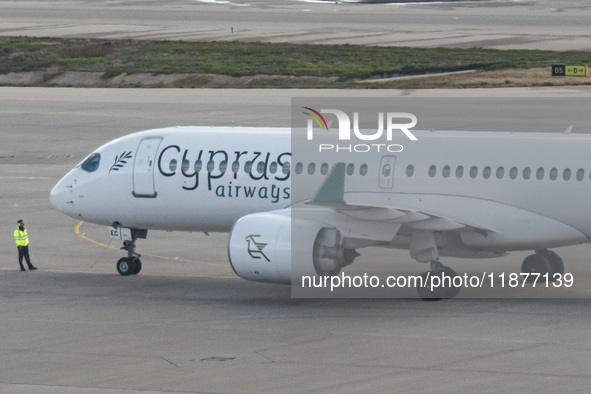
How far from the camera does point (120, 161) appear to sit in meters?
35.6

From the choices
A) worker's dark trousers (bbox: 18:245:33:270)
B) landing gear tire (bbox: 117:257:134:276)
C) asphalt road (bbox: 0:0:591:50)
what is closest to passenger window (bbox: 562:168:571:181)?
landing gear tire (bbox: 117:257:134:276)

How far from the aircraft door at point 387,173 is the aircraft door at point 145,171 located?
6.51m

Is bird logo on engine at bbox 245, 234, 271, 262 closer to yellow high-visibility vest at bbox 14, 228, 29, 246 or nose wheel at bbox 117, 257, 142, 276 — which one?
nose wheel at bbox 117, 257, 142, 276

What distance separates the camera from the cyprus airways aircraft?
100 ft

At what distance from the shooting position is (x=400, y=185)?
32469 millimetres

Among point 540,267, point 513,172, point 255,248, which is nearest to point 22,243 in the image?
point 255,248

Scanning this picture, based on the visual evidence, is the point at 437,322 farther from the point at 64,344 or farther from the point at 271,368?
the point at 64,344

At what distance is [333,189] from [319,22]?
317 feet

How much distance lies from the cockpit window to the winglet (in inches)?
339

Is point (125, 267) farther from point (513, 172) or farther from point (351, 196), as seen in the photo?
point (513, 172)

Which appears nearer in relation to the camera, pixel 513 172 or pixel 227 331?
pixel 227 331

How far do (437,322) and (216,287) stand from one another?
7.63 meters

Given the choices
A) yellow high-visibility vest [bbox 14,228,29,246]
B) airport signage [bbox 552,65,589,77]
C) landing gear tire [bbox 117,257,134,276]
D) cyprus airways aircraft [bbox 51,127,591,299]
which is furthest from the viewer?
airport signage [bbox 552,65,589,77]

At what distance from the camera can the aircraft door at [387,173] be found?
3256 centimetres
